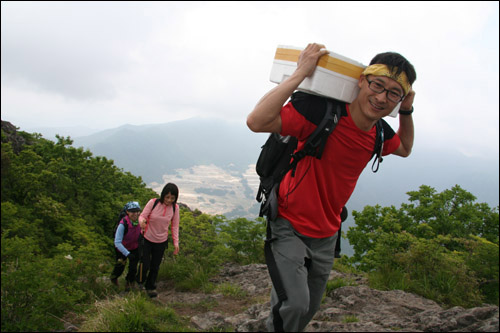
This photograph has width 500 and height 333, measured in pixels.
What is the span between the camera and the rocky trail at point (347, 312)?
12.0ft

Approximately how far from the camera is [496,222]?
1723 cm

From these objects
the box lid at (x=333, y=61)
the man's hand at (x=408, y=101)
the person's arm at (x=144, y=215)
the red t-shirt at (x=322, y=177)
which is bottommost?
the person's arm at (x=144, y=215)

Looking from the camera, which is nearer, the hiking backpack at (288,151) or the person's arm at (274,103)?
the person's arm at (274,103)

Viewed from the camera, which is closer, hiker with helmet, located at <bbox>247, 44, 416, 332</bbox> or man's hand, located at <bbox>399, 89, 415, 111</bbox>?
hiker with helmet, located at <bbox>247, 44, 416, 332</bbox>

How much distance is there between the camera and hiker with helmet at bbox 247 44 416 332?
7.18 ft

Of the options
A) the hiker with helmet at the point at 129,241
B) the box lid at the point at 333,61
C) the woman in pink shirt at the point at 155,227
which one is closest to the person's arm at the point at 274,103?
the box lid at the point at 333,61

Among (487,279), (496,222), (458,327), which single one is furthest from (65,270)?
(496,222)

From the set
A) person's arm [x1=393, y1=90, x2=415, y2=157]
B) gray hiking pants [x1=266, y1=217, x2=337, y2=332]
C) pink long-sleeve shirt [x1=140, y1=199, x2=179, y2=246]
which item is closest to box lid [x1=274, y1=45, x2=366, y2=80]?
person's arm [x1=393, y1=90, x2=415, y2=157]

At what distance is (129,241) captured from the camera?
19.2ft

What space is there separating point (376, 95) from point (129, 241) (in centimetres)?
511

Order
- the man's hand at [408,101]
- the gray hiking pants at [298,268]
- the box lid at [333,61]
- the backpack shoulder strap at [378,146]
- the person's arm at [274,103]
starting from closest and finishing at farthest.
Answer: the person's arm at [274,103], the gray hiking pants at [298,268], the box lid at [333,61], the backpack shoulder strap at [378,146], the man's hand at [408,101]

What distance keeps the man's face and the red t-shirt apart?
0.48 feet

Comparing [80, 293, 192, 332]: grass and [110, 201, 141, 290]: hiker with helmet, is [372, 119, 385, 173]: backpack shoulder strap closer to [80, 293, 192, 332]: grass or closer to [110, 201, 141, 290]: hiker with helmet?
[80, 293, 192, 332]: grass

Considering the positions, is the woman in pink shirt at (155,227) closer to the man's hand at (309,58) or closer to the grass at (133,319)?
the grass at (133,319)
